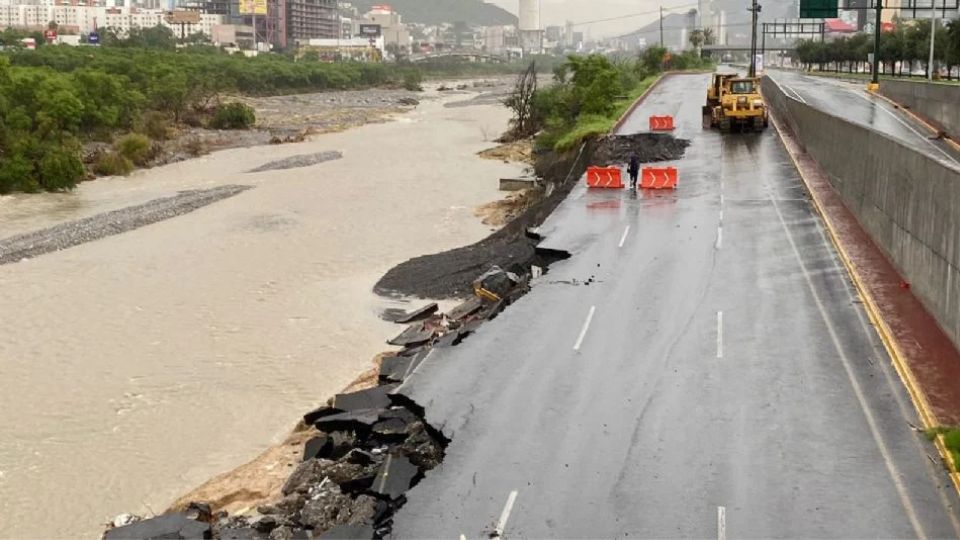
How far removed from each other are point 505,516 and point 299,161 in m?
59.9

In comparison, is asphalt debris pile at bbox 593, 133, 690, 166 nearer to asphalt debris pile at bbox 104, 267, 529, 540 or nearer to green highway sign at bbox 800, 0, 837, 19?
green highway sign at bbox 800, 0, 837, 19

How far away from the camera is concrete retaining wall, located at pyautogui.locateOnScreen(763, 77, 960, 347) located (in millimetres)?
21266

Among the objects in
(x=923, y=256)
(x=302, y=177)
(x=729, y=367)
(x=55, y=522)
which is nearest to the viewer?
(x=55, y=522)

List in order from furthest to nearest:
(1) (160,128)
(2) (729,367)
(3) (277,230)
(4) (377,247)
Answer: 1. (1) (160,128)
2. (3) (277,230)
3. (4) (377,247)
4. (2) (729,367)

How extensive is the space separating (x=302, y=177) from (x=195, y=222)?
16.5m

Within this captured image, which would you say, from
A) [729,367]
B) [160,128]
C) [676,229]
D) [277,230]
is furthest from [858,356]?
[160,128]

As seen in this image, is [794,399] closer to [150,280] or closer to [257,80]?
[150,280]

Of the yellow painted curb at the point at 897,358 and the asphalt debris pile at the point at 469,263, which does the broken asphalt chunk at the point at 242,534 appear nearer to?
the yellow painted curb at the point at 897,358

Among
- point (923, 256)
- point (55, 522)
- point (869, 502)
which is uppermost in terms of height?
point (923, 256)

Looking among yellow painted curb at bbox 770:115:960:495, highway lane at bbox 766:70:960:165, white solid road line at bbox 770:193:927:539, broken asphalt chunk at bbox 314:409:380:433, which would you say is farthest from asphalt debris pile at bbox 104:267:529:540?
highway lane at bbox 766:70:960:165

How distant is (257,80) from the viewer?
512 feet

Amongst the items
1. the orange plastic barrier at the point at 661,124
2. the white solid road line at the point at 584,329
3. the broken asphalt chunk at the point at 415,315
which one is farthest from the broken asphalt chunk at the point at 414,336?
the orange plastic barrier at the point at 661,124

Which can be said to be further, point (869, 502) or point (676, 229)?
point (676, 229)

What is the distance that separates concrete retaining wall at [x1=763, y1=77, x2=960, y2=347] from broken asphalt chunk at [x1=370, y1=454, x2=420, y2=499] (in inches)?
451
